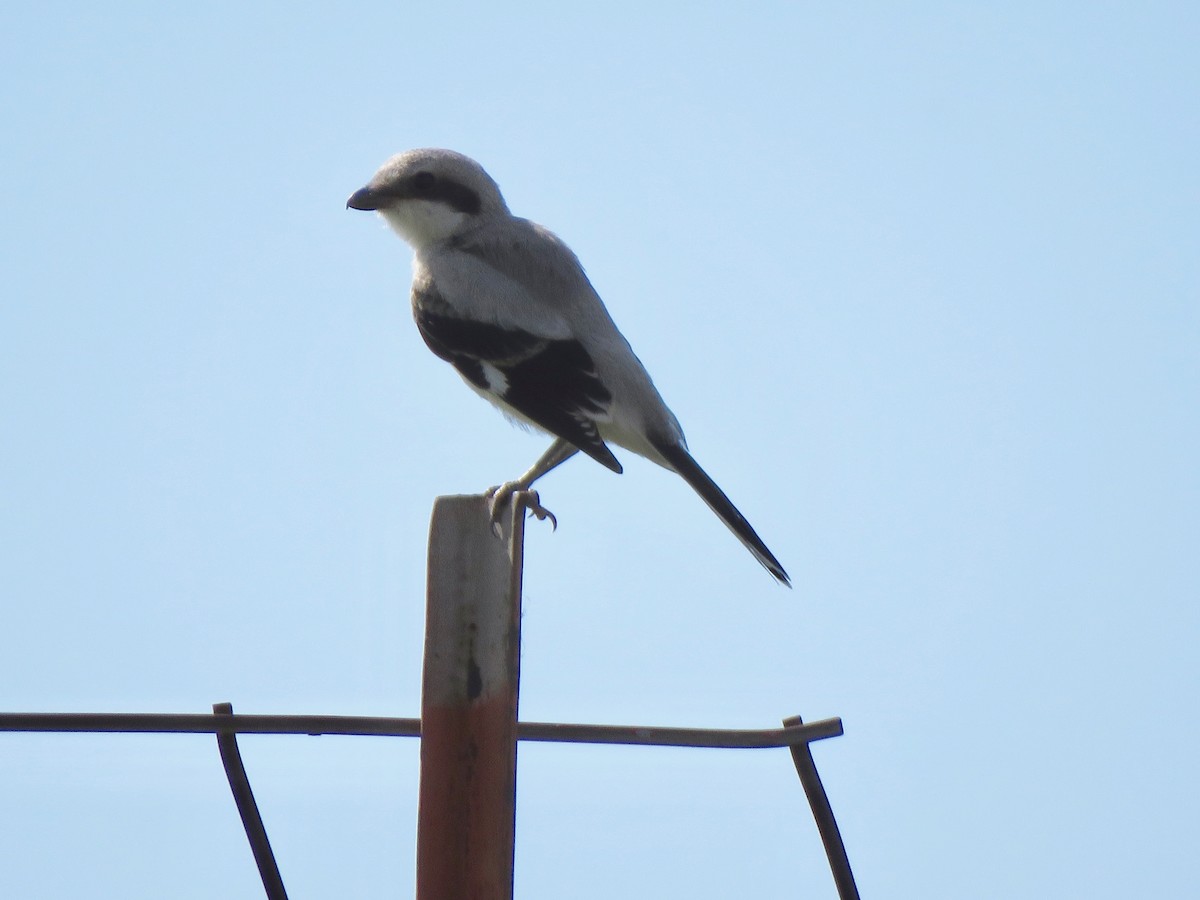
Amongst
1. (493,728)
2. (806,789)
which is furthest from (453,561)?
(806,789)

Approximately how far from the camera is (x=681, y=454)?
441 centimetres

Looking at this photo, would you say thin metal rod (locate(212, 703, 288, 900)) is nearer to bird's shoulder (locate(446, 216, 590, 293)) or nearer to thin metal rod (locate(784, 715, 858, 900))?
thin metal rod (locate(784, 715, 858, 900))

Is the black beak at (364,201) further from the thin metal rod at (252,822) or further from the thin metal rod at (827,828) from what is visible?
the thin metal rod at (827,828)

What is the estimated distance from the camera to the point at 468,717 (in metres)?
2.20

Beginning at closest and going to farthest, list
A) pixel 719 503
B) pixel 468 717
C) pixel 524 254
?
pixel 468 717, pixel 719 503, pixel 524 254

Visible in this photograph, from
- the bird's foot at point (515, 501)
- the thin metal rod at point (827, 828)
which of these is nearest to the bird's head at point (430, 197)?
the bird's foot at point (515, 501)

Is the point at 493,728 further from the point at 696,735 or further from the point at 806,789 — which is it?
the point at 806,789

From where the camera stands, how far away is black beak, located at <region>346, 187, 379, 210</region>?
16.2 ft

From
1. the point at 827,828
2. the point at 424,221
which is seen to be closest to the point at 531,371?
the point at 424,221

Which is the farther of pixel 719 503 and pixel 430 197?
pixel 430 197

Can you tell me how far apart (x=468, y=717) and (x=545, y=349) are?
2275mm

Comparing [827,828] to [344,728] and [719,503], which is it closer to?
[344,728]

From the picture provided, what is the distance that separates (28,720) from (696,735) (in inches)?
41.6

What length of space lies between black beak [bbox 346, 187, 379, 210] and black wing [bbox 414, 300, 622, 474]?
0.56 meters
